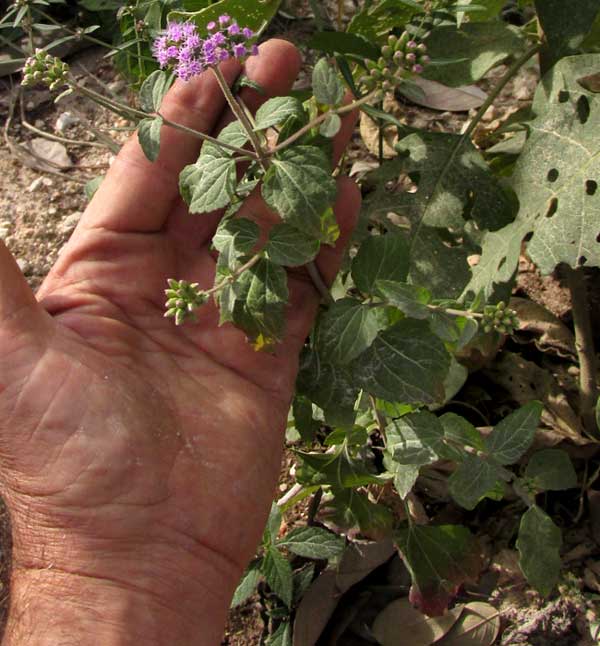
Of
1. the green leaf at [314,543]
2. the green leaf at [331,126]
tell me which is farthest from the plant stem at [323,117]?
the green leaf at [314,543]

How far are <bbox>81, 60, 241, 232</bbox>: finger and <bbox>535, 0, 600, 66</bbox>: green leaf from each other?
805 millimetres

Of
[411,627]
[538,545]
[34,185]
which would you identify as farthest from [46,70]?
[34,185]

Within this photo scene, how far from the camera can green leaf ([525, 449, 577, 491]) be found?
1.86 meters

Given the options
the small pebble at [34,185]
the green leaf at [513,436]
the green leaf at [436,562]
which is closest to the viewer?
the green leaf at [513,436]

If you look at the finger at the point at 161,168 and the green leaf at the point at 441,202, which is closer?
the finger at the point at 161,168

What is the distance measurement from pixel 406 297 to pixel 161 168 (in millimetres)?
734

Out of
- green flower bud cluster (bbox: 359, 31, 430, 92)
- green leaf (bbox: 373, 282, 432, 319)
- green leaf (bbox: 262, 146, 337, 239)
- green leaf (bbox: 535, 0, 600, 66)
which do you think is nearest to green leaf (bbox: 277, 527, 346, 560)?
green leaf (bbox: 373, 282, 432, 319)

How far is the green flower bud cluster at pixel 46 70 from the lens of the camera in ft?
4.71

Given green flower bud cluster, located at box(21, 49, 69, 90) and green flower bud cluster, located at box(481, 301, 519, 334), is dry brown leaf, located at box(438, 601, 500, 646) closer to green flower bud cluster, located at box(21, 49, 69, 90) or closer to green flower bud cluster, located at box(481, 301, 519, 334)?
green flower bud cluster, located at box(481, 301, 519, 334)

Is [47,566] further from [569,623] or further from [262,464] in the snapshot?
[569,623]

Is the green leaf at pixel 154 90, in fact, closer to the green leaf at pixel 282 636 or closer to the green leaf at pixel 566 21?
the green leaf at pixel 566 21

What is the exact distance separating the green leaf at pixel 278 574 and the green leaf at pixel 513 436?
2.20 ft

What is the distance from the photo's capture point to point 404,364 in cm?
166

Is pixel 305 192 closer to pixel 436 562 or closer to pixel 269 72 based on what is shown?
pixel 269 72
